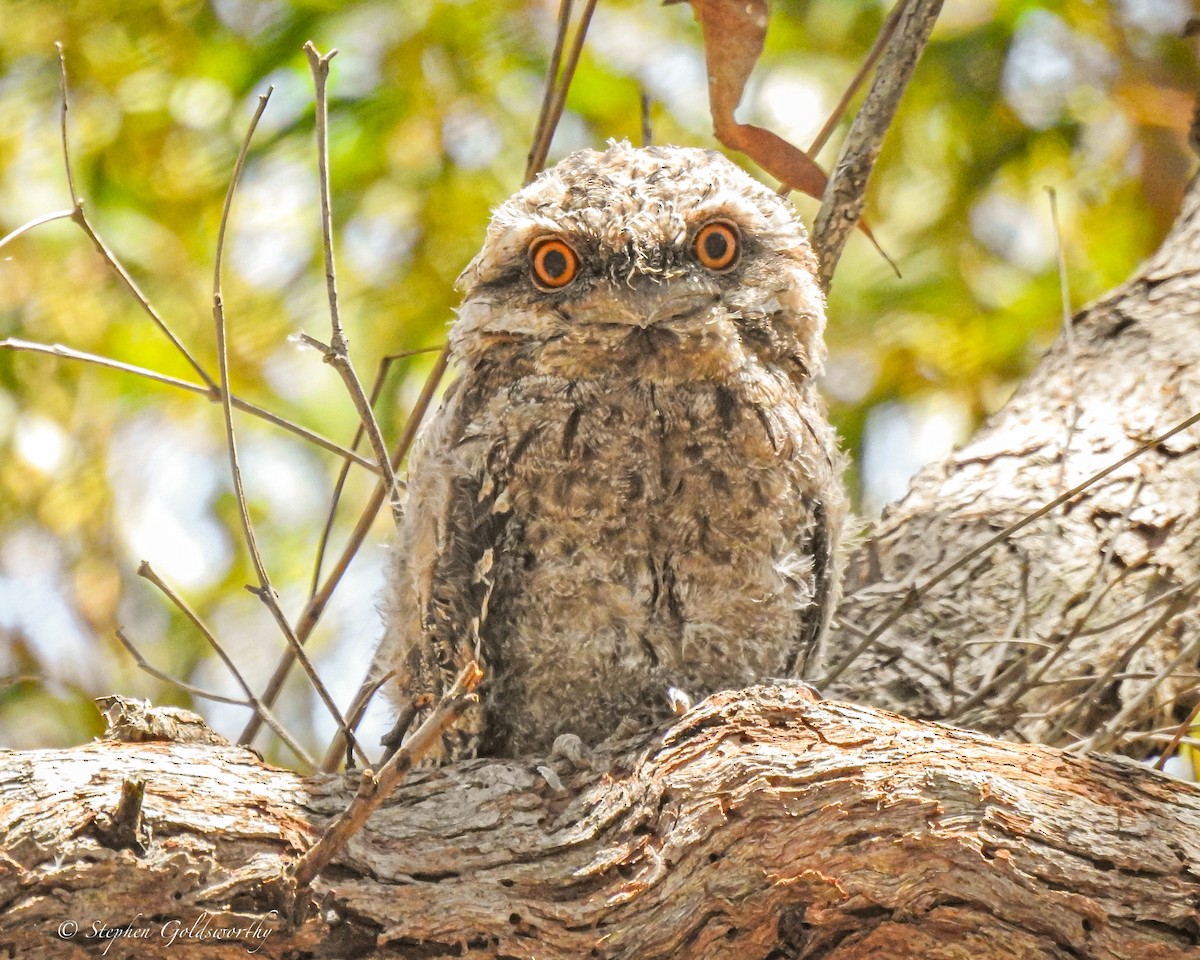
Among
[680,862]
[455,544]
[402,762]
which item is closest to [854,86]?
[455,544]

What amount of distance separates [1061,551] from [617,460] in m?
1.46

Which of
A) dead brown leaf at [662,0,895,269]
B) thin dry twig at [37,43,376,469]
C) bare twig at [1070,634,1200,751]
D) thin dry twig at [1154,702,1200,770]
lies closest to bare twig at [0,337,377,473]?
thin dry twig at [37,43,376,469]

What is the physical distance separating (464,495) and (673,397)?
428 millimetres

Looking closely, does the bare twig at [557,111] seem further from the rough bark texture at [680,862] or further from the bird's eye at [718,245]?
the rough bark texture at [680,862]

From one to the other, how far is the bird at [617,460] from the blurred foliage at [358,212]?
1706mm

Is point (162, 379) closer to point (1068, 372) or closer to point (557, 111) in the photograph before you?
point (557, 111)

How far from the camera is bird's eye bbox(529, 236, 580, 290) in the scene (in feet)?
7.66

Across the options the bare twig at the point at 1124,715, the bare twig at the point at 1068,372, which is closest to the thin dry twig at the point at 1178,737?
the bare twig at the point at 1124,715

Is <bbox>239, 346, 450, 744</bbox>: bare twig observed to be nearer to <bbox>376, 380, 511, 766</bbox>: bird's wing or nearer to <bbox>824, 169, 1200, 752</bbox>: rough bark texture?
<bbox>376, 380, 511, 766</bbox>: bird's wing

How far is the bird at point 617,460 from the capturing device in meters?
2.31

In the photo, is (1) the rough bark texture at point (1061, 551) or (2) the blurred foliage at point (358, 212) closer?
(1) the rough bark texture at point (1061, 551)

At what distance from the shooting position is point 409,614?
8.52 ft

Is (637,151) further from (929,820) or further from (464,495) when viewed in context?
(929,820)

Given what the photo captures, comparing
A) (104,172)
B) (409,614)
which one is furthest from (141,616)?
(409,614)
